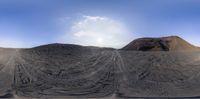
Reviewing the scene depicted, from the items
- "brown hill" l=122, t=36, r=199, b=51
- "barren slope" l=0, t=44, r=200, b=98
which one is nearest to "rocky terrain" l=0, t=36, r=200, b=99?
Answer: "barren slope" l=0, t=44, r=200, b=98

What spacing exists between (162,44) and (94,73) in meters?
12.1

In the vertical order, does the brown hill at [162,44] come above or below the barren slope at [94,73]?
above

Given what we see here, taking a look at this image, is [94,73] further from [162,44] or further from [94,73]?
[162,44]

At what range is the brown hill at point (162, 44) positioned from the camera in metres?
38.3

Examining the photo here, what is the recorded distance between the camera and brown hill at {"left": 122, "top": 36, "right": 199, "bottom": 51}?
126ft

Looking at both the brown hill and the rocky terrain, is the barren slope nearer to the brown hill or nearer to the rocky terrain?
the rocky terrain

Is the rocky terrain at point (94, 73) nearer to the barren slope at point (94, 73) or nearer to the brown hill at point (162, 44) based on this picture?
the barren slope at point (94, 73)

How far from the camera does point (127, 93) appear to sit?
26.5m

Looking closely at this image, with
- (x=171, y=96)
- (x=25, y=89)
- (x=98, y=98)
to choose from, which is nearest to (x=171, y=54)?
(x=171, y=96)

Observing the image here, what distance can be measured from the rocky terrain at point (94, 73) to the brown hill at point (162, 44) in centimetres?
708

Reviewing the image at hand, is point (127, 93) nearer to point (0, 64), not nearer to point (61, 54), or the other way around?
point (61, 54)

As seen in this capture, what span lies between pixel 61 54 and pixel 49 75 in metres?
2.68

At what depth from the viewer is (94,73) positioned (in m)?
28.7

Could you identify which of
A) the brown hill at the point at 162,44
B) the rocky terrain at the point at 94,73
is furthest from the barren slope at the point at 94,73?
the brown hill at the point at 162,44
